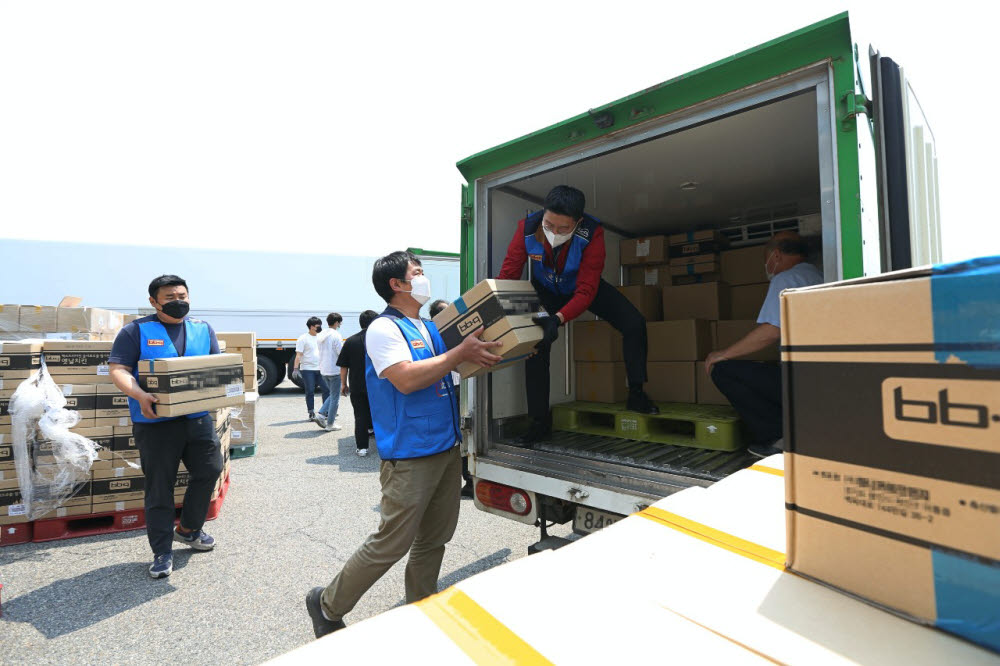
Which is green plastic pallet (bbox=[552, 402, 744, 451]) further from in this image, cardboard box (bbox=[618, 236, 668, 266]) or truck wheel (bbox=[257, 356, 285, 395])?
truck wheel (bbox=[257, 356, 285, 395])

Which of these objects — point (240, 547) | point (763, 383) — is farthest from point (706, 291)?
point (240, 547)

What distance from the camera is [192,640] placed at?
2.51 metres

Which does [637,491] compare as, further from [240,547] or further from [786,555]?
[240,547]

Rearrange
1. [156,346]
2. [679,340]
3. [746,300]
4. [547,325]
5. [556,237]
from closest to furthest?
[547,325], [556,237], [156,346], [679,340], [746,300]

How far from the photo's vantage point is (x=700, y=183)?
3934mm

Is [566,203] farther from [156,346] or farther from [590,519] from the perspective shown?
[156,346]

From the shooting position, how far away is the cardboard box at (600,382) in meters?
4.14

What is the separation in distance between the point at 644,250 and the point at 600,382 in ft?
5.12

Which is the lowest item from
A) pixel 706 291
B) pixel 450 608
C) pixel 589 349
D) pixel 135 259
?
pixel 450 608

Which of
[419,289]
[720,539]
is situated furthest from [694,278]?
[720,539]

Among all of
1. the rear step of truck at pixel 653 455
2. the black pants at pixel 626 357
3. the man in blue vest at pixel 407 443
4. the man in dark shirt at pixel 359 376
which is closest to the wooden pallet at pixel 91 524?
the man in dark shirt at pixel 359 376

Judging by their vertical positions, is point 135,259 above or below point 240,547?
above

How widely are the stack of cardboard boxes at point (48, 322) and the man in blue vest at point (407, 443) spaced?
3.93 metres

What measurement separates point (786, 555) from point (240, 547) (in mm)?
3809
